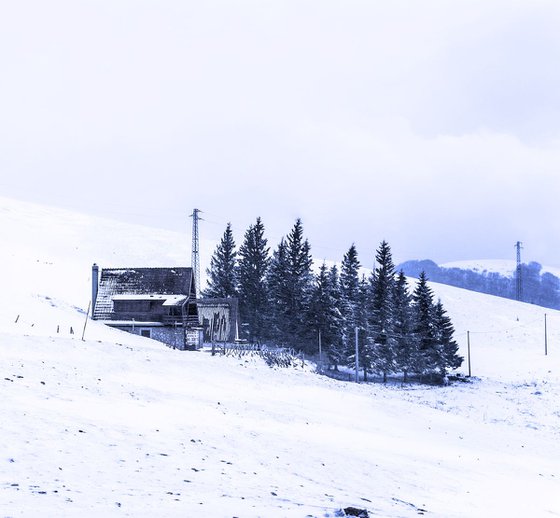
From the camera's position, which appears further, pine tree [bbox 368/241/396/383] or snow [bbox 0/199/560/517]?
pine tree [bbox 368/241/396/383]

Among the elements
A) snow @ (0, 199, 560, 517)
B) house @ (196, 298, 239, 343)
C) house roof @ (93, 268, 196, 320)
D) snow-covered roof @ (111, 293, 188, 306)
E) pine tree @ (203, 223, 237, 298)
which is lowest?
snow @ (0, 199, 560, 517)

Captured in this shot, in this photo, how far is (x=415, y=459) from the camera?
1594cm

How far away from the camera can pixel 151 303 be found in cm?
5222

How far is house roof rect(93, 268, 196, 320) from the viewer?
5312cm

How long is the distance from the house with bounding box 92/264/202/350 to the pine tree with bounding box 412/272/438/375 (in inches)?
959

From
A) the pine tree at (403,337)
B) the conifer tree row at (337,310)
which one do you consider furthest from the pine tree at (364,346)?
the pine tree at (403,337)

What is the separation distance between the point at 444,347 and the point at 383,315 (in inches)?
291

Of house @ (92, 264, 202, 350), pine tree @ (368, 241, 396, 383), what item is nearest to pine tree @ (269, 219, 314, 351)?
pine tree @ (368, 241, 396, 383)

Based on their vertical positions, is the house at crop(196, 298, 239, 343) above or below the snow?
above

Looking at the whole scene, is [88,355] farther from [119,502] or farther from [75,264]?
[75,264]

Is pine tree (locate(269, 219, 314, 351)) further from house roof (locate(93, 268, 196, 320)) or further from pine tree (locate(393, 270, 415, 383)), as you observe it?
house roof (locate(93, 268, 196, 320))

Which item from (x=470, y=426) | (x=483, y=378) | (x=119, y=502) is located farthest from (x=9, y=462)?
(x=483, y=378)

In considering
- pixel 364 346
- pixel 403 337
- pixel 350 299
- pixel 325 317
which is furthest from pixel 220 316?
pixel 403 337

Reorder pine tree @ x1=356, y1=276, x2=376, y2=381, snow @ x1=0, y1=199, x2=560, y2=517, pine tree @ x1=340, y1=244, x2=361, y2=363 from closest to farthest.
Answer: snow @ x1=0, y1=199, x2=560, y2=517
pine tree @ x1=356, y1=276, x2=376, y2=381
pine tree @ x1=340, y1=244, x2=361, y2=363
